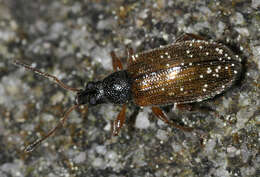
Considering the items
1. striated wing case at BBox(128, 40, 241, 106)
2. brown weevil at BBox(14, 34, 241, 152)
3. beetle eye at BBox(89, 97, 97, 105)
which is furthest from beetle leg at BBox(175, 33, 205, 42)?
beetle eye at BBox(89, 97, 97, 105)

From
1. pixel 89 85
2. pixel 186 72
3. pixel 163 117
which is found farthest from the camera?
pixel 89 85

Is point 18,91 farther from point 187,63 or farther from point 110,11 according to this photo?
point 187,63

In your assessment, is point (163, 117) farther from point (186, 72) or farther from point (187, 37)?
point (187, 37)

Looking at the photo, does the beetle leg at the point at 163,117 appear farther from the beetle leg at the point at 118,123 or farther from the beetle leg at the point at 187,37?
the beetle leg at the point at 187,37

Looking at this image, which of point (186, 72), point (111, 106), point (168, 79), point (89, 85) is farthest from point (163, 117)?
point (89, 85)

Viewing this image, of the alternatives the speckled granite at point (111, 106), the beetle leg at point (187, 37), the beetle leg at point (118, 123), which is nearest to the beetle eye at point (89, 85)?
the speckled granite at point (111, 106)

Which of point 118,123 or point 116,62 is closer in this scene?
point 118,123
